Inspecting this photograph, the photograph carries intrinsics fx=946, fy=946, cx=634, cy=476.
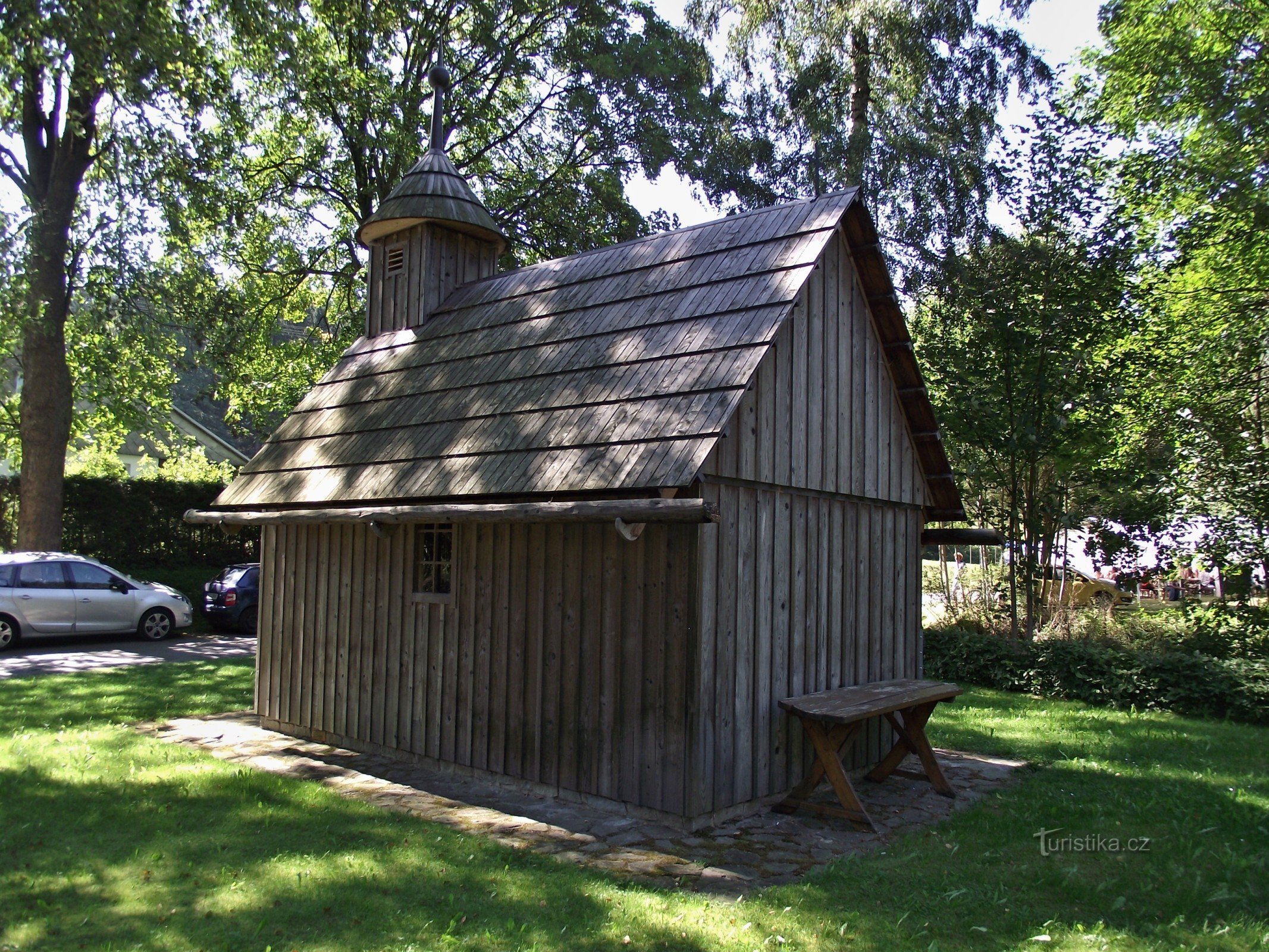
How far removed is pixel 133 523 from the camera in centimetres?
2291

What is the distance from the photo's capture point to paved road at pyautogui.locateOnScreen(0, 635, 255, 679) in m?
15.2

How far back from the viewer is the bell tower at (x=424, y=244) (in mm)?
12297

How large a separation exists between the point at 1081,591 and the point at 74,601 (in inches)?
912

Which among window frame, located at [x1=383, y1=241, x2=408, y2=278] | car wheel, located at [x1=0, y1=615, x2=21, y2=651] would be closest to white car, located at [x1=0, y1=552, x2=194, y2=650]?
car wheel, located at [x1=0, y1=615, x2=21, y2=651]

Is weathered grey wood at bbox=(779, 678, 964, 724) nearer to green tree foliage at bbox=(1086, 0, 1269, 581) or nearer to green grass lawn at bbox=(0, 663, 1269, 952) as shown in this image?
green grass lawn at bbox=(0, 663, 1269, 952)

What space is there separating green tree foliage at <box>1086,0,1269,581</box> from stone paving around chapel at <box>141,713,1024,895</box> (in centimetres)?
698

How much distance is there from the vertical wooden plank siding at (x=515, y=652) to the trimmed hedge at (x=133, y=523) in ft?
47.7

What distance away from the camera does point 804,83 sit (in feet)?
69.3

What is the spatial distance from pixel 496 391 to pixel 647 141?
14130 millimetres

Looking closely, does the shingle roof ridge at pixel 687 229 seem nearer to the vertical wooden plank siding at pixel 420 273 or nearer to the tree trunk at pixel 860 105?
the vertical wooden plank siding at pixel 420 273

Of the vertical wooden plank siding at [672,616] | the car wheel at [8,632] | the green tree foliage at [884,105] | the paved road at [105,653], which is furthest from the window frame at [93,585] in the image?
the green tree foliage at [884,105]

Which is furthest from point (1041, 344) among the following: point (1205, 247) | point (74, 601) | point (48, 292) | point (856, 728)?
point (48, 292)

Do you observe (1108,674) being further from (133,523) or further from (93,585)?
(133,523)

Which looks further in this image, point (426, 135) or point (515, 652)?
point (426, 135)
